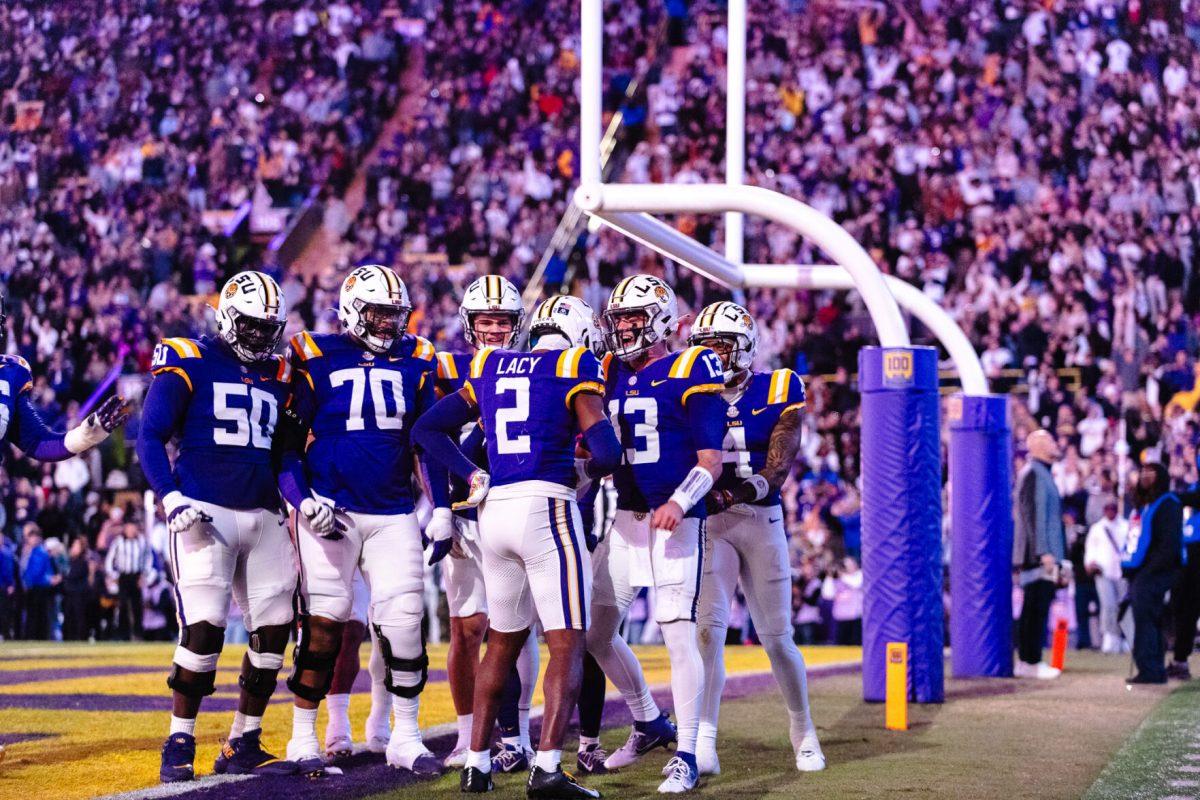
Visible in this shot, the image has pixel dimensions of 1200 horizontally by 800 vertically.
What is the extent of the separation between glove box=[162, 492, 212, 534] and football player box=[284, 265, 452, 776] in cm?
42

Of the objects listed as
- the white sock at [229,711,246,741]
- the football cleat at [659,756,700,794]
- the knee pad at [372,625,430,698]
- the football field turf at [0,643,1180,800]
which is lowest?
the football field turf at [0,643,1180,800]

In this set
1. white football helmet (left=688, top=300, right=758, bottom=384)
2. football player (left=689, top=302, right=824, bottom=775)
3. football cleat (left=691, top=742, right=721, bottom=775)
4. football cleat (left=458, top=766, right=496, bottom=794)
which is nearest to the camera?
football cleat (left=458, top=766, right=496, bottom=794)

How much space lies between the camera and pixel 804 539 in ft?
47.1

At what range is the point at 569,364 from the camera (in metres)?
5.60

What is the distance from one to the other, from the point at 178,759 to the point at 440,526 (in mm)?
1293

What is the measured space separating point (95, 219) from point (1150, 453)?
44.7 feet

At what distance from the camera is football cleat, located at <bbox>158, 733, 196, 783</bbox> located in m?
5.83

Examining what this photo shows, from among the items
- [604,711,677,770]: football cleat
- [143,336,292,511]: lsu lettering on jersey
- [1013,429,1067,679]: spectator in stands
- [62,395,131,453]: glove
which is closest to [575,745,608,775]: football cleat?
[604,711,677,770]: football cleat

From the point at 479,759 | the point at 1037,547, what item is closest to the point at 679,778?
the point at 479,759

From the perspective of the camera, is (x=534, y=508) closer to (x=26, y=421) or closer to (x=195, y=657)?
(x=195, y=657)

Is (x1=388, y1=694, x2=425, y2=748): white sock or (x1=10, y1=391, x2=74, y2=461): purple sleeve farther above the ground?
(x1=10, y1=391, x2=74, y2=461): purple sleeve

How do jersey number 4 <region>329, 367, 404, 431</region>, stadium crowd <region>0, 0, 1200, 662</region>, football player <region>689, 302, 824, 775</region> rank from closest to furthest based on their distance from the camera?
1. jersey number 4 <region>329, 367, 404, 431</region>
2. football player <region>689, 302, 824, 775</region>
3. stadium crowd <region>0, 0, 1200, 662</region>

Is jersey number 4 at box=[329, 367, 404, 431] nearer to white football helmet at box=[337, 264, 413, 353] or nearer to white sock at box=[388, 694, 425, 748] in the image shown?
white football helmet at box=[337, 264, 413, 353]

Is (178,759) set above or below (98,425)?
below
